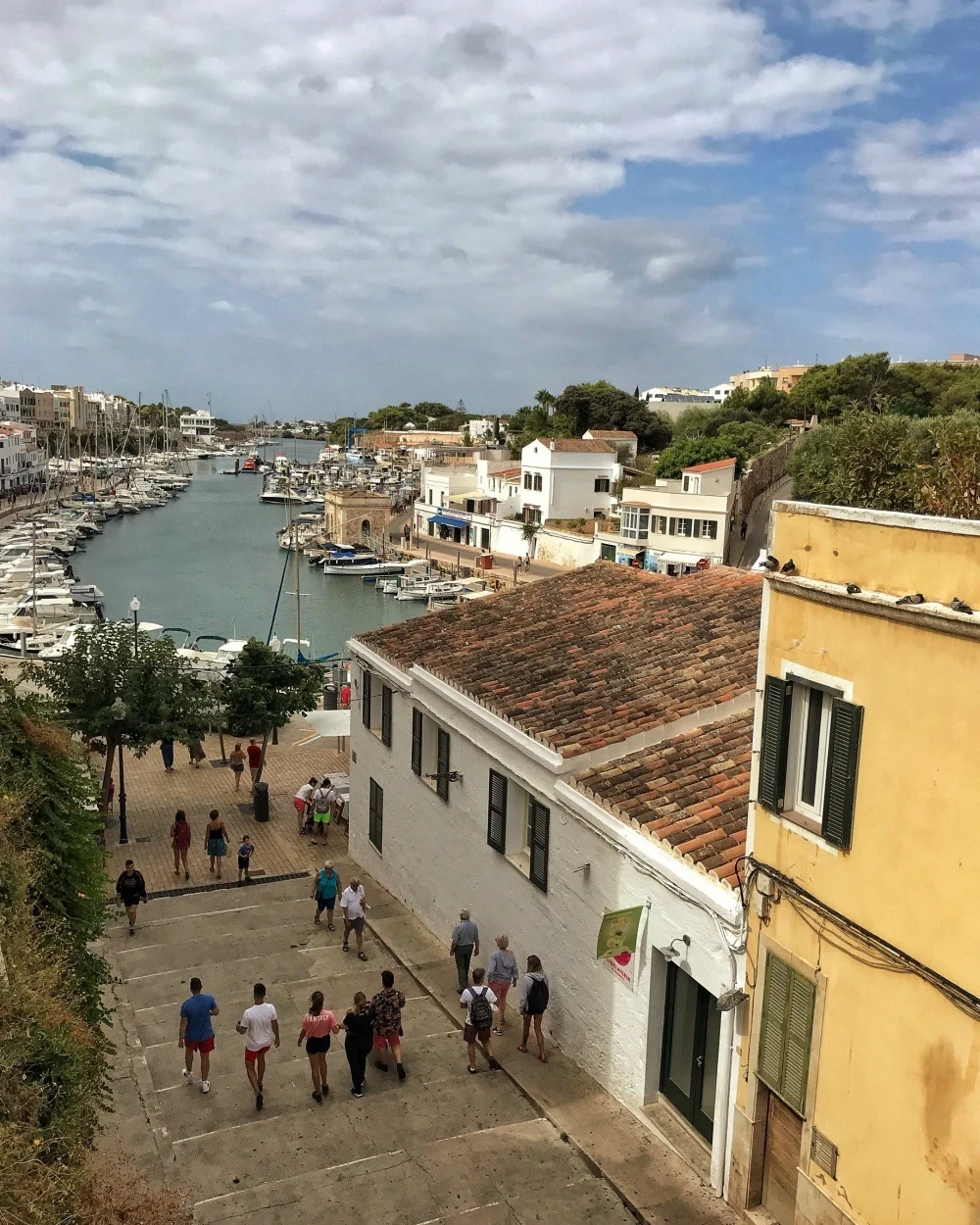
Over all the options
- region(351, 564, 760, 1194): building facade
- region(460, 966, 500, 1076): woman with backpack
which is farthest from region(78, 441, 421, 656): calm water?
region(460, 966, 500, 1076): woman with backpack

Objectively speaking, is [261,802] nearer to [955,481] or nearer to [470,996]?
[470,996]

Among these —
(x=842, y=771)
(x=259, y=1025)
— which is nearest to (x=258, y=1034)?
(x=259, y=1025)

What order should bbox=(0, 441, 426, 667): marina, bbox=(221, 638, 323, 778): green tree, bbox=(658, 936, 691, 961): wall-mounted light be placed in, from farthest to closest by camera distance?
bbox=(0, 441, 426, 667): marina < bbox=(221, 638, 323, 778): green tree < bbox=(658, 936, 691, 961): wall-mounted light

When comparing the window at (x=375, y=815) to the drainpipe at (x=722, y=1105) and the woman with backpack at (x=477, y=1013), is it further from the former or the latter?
the drainpipe at (x=722, y=1105)

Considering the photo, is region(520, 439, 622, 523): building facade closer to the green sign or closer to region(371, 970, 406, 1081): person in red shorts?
region(371, 970, 406, 1081): person in red shorts

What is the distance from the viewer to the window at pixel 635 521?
212 feet

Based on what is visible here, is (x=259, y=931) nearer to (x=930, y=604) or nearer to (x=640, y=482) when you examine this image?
(x=930, y=604)

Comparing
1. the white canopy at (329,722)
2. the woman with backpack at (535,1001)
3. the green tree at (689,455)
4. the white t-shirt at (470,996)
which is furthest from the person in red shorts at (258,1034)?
the green tree at (689,455)

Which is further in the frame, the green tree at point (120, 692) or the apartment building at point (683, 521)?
the apartment building at point (683, 521)

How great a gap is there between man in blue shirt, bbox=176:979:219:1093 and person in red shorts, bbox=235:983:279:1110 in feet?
1.46

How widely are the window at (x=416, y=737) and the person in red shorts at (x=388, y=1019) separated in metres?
5.08

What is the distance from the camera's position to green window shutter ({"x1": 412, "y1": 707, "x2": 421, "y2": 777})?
1578 cm

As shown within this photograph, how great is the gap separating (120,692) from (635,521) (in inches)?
1941

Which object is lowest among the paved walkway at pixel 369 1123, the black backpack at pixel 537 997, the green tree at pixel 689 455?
the paved walkway at pixel 369 1123
